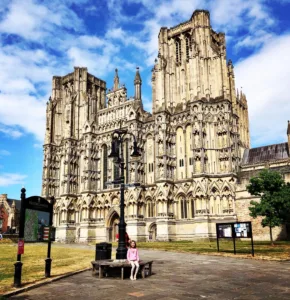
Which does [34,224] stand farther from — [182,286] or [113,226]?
→ [113,226]

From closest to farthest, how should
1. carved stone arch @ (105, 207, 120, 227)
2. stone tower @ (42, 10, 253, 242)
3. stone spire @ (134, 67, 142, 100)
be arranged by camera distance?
stone tower @ (42, 10, 253, 242), carved stone arch @ (105, 207, 120, 227), stone spire @ (134, 67, 142, 100)

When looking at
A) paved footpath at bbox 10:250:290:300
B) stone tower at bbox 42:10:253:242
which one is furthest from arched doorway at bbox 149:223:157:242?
paved footpath at bbox 10:250:290:300

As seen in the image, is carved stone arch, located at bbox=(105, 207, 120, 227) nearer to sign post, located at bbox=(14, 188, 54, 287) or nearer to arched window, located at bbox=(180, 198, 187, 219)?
arched window, located at bbox=(180, 198, 187, 219)

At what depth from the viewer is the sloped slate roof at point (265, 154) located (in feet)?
167

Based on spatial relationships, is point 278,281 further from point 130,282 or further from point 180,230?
point 180,230

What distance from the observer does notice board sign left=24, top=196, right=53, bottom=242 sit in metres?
13.4

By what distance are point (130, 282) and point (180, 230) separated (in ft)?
118

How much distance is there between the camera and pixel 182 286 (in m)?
11.7

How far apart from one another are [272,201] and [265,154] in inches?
833

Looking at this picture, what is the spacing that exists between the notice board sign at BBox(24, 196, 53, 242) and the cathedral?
29089 millimetres

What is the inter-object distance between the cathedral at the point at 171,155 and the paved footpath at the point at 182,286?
29.5 meters

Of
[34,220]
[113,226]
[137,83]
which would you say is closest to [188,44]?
[137,83]

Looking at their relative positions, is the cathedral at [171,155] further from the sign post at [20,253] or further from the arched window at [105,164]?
the sign post at [20,253]

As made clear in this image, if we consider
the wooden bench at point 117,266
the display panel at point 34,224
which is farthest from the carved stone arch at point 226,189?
the display panel at point 34,224
